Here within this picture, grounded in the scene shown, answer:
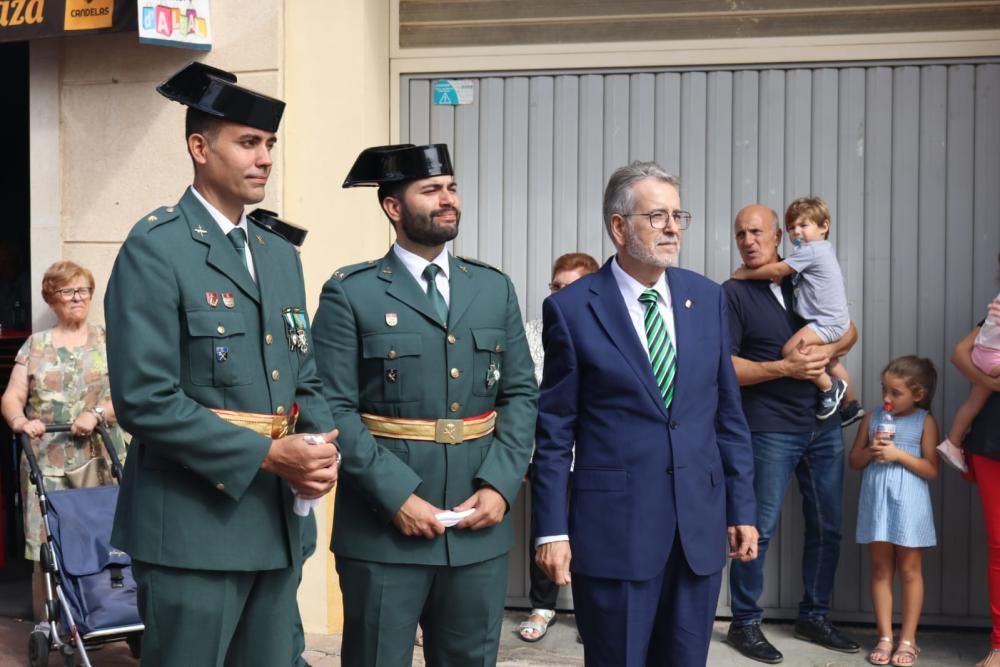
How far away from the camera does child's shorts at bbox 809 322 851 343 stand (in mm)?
5340

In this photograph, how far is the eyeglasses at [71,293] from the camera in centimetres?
555

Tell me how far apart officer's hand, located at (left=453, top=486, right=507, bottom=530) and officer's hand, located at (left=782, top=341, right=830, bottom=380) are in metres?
2.18

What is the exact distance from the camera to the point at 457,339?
11.7 feet

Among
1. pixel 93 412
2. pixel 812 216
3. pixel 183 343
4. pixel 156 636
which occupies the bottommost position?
pixel 156 636

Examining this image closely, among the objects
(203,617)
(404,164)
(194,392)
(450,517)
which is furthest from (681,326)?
(203,617)

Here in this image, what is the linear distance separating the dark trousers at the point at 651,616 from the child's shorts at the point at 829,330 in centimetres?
215

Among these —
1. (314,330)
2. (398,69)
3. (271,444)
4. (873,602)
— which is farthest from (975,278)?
(271,444)

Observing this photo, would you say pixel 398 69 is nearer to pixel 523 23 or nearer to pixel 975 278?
pixel 523 23

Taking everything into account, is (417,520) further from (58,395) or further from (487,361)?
(58,395)

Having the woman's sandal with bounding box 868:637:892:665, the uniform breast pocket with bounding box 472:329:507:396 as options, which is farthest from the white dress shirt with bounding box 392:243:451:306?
the woman's sandal with bounding box 868:637:892:665

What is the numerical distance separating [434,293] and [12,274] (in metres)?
5.43

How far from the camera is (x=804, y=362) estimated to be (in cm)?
525

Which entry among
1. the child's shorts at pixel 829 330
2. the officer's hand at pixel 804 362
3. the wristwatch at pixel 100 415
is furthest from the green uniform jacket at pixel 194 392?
the child's shorts at pixel 829 330

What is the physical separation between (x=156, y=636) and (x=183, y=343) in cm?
69
